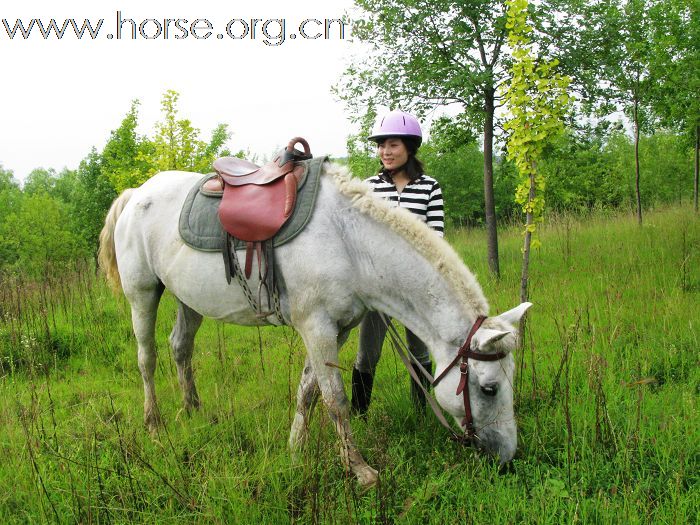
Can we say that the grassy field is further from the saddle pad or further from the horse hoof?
the saddle pad

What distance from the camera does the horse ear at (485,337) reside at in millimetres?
2301

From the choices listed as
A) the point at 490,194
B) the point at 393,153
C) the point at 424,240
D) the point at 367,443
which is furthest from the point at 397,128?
the point at 490,194

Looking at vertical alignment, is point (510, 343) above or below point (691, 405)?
above

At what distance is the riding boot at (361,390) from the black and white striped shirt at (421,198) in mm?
1218

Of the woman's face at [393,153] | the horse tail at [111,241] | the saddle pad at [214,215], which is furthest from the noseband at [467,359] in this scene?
the horse tail at [111,241]

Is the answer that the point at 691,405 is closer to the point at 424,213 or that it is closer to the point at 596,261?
the point at 424,213

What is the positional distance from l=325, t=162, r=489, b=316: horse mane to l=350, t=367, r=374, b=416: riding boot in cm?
129

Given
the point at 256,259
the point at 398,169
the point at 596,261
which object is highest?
the point at 398,169

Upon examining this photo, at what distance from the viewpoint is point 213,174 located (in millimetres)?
3537

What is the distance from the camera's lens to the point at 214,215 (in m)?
3.19

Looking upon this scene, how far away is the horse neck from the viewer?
2.61m

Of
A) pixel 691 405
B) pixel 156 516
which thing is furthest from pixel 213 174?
pixel 691 405

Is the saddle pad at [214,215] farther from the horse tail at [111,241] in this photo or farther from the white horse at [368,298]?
the horse tail at [111,241]

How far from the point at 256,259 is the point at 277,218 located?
0.98 feet
